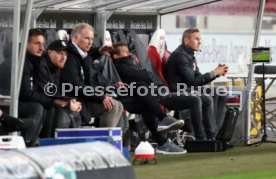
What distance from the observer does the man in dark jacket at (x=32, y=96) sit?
40.0 ft

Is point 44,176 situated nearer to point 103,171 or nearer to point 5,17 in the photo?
point 103,171

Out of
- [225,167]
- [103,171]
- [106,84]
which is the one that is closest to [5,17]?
[106,84]

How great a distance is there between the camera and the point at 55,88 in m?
13.0

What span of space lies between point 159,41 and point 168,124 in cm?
194

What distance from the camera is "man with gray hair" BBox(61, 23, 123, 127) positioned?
1339 centimetres

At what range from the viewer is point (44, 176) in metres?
5.97

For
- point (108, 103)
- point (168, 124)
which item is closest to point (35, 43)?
point (108, 103)

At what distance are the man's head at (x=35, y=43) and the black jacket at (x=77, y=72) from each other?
0.64 meters

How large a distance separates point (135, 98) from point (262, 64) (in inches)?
113

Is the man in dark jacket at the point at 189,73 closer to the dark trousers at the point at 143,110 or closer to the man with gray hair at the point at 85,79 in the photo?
the dark trousers at the point at 143,110

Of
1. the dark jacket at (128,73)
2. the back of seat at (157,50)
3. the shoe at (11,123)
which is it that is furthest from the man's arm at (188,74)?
the shoe at (11,123)

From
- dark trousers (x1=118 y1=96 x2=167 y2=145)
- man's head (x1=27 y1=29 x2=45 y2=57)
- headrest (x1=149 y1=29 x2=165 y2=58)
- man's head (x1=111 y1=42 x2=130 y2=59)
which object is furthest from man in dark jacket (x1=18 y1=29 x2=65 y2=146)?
headrest (x1=149 y1=29 x2=165 y2=58)

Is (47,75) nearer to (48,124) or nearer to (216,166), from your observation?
(48,124)

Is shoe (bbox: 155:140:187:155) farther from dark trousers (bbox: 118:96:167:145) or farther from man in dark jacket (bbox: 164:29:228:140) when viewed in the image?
man in dark jacket (bbox: 164:29:228:140)
